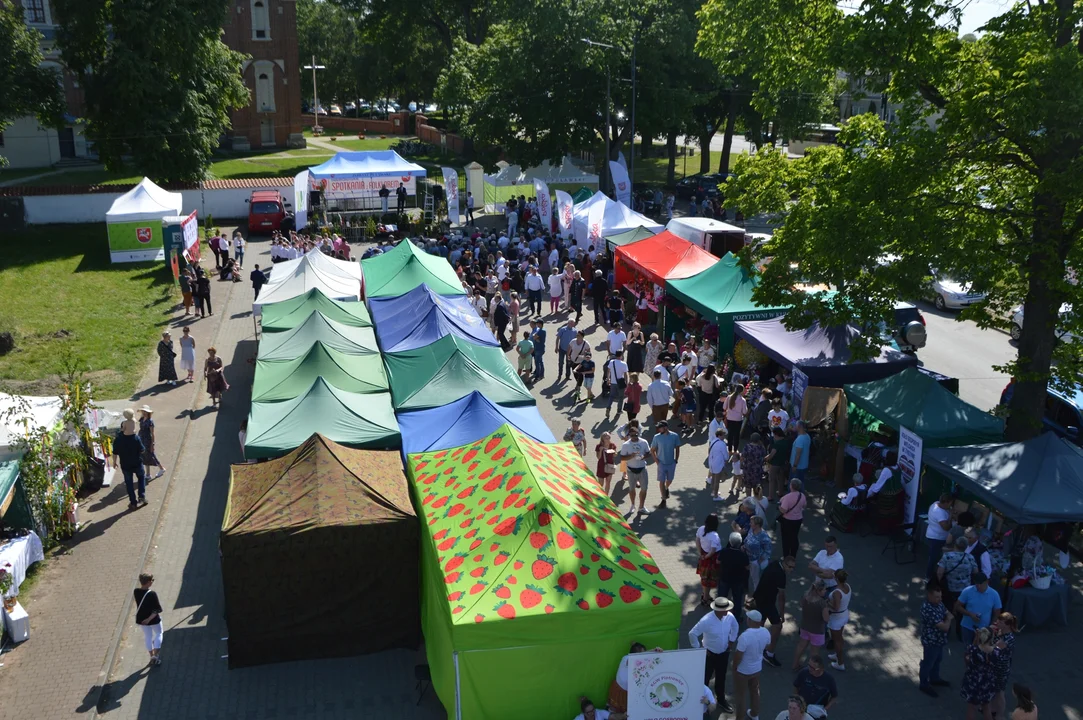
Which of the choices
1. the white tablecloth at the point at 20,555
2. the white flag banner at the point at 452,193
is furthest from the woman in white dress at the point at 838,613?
the white flag banner at the point at 452,193

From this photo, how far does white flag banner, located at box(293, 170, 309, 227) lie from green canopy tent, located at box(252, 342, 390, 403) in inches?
693

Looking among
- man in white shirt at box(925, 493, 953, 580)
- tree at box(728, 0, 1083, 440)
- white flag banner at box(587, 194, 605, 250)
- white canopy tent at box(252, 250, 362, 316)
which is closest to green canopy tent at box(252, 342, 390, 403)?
white canopy tent at box(252, 250, 362, 316)

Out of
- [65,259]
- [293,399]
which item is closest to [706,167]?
[65,259]

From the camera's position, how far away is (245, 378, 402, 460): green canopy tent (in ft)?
39.5

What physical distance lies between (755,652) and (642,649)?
116 cm

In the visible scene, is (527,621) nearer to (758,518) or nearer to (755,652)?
(755,652)

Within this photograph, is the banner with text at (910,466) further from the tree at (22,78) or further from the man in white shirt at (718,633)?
the tree at (22,78)

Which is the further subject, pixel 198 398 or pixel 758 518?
pixel 198 398

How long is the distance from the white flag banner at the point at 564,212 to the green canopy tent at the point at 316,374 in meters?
14.7

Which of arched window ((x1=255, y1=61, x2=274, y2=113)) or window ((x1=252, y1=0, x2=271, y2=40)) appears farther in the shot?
arched window ((x1=255, y1=61, x2=274, y2=113))

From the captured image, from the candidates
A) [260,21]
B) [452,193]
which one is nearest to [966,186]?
[452,193]

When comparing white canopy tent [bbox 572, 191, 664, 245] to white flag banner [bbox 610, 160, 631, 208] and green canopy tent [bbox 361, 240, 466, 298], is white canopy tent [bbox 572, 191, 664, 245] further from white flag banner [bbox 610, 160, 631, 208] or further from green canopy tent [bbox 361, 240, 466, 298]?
green canopy tent [bbox 361, 240, 466, 298]

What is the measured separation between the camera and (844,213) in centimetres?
1238

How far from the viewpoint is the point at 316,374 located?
46.5 ft
